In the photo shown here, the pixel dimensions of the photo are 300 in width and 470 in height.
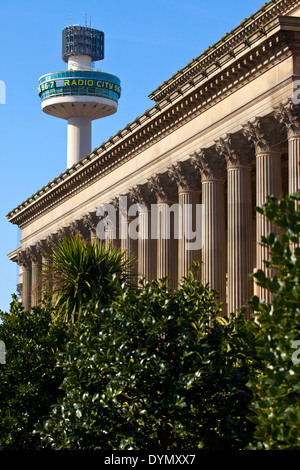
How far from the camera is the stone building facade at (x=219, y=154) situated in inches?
1688

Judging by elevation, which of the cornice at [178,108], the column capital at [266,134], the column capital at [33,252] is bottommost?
the column capital at [33,252]

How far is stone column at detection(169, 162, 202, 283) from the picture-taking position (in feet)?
177

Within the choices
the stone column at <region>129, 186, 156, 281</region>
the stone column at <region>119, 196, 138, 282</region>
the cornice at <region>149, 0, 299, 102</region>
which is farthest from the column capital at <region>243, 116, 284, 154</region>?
the stone column at <region>119, 196, 138, 282</region>

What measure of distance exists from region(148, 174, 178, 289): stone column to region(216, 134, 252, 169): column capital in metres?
10.0

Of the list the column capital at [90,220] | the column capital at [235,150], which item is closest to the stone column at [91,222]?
the column capital at [90,220]

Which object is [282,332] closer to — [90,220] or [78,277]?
[78,277]

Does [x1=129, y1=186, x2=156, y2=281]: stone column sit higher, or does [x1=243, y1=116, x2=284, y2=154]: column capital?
[x1=243, y1=116, x2=284, y2=154]: column capital

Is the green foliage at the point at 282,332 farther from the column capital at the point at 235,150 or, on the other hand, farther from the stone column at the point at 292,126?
the column capital at the point at 235,150

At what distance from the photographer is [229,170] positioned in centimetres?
4844

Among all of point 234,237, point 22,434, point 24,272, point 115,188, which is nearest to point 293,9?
point 234,237

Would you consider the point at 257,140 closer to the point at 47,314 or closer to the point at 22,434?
the point at 47,314

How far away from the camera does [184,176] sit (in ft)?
180

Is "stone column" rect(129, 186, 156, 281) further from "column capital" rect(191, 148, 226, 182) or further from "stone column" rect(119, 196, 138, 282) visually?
"column capital" rect(191, 148, 226, 182)

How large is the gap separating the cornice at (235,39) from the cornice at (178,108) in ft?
2.29
